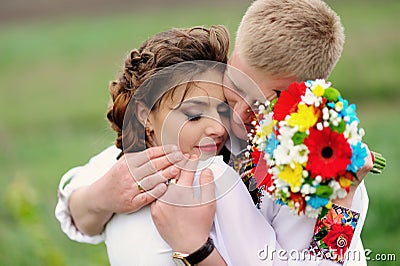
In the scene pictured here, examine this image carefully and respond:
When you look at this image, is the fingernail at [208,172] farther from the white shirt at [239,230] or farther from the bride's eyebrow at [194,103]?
the bride's eyebrow at [194,103]

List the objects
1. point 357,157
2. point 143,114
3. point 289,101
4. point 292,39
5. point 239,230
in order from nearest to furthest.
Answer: point 357,157
point 289,101
point 239,230
point 292,39
point 143,114

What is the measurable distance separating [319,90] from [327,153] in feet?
0.71

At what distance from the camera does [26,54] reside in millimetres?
19828

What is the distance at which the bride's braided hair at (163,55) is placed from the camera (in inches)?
124

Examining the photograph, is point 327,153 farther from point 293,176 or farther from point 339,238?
point 339,238

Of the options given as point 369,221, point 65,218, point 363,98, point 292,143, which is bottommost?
point 363,98

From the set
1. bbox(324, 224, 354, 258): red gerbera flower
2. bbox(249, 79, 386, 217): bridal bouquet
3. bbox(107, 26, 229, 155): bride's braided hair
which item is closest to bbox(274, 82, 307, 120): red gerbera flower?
bbox(249, 79, 386, 217): bridal bouquet

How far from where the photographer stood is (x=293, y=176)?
2.64m

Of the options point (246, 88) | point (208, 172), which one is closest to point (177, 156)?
point (208, 172)

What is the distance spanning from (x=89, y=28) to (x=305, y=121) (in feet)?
70.4

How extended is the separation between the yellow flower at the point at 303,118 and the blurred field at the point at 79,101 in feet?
11.6

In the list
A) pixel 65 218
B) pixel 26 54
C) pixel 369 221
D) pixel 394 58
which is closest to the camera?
pixel 65 218

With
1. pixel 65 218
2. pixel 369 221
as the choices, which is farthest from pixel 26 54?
pixel 65 218

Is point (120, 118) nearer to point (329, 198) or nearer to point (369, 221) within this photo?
point (329, 198)
